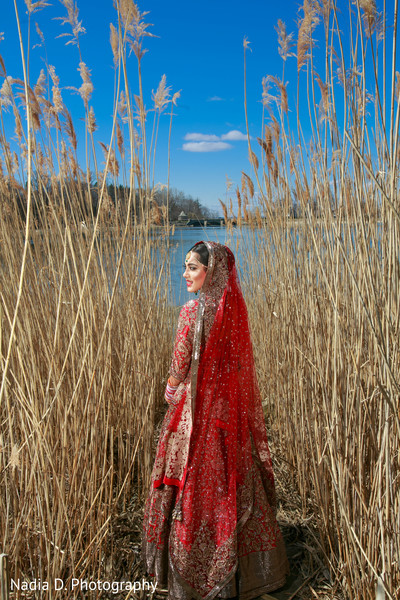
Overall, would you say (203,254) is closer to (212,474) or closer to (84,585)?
(212,474)

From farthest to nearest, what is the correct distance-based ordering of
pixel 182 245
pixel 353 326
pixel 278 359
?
pixel 182 245 → pixel 278 359 → pixel 353 326

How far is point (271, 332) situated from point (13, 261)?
144cm

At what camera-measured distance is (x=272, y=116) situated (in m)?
1.79

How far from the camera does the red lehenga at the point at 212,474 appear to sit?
127 centimetres

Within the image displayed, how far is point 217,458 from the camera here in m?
1.29

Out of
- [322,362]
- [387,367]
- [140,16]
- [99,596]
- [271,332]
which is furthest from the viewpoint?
[271,332]

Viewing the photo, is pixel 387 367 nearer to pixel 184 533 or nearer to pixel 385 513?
pixel 385 513

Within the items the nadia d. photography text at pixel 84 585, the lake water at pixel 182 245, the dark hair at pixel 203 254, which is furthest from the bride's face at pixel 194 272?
the nadia d. photography text at pixel 84 585

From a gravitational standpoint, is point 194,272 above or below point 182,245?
below

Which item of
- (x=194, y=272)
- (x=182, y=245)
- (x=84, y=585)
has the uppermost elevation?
(x=182, y=245)

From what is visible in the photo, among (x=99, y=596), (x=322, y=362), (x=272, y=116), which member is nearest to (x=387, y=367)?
(x=322, y=362)

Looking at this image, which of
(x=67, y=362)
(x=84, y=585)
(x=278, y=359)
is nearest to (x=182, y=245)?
(x=278, y=359)

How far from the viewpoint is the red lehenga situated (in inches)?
49.9

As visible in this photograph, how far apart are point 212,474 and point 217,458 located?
52 millimetres
